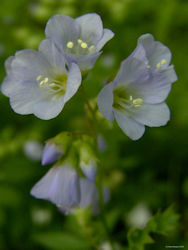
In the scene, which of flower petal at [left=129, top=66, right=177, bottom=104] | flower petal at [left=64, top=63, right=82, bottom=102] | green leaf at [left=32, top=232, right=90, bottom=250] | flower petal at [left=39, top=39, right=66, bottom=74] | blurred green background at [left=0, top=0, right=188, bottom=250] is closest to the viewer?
flower petal at [left=64, top=63, right=82, bottom=102]

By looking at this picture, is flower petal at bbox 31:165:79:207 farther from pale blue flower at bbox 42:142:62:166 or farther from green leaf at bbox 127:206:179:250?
green leaf at bbox 127:206:179:250

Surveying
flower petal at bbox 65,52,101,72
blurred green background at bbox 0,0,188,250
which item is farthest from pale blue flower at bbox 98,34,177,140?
blurred green background at bbox 0,0,188,250

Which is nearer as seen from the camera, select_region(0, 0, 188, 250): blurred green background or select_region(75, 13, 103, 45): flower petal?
select_region(75, 13, 103, 45): flower petal

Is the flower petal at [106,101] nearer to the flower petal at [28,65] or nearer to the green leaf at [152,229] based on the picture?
the flower petal at [28,65]

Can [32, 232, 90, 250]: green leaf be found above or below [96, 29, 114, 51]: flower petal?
below

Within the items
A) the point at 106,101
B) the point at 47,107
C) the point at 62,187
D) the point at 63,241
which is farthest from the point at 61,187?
the point at 63,241

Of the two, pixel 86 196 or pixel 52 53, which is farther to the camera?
pixel 86 196

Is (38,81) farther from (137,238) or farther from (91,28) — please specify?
(137,238)
